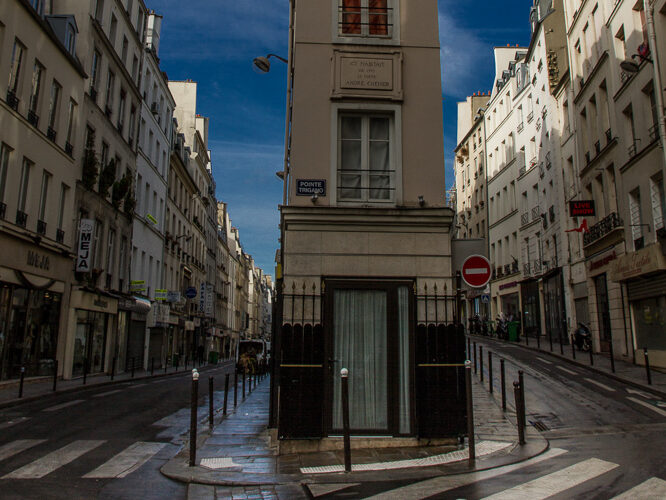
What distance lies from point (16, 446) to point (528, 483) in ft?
23.0

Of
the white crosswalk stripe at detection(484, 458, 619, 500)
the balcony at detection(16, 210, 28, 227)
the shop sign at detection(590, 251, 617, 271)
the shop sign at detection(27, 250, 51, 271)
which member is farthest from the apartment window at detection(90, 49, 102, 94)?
the white crosswalk stripe at detection(484, 458, 619, 500)

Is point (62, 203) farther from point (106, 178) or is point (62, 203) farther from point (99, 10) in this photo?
point (99, 10)

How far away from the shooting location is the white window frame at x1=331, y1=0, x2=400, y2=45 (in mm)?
9773

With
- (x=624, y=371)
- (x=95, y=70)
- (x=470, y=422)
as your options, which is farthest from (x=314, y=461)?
(x=95, y=70)

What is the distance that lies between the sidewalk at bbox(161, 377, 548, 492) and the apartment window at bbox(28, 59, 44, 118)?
1455 centimetres

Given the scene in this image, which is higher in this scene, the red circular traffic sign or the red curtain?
the red curtain

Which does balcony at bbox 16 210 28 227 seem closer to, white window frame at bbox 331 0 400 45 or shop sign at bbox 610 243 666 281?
white window frame at bbox 331 0 400 45

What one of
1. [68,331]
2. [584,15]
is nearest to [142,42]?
[68,331]

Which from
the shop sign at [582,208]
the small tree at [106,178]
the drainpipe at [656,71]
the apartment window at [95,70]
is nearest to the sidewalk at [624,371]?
the shop sign at [582,208]

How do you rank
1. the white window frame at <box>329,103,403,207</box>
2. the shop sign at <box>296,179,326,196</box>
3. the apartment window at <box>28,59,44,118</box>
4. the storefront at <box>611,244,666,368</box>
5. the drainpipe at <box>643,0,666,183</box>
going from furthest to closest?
the apartment window at <box>28,59,44,118</box> < the storefront at <box>611,244,666,368</box> < the drainpipe at <box>643,0,666,183</box> < the white window frame at <box>329,103,403,207</box> < the shop sign at <box>296,179,326,196</box>

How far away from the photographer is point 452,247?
8930 millimetres

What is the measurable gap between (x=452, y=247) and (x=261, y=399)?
29.6ft

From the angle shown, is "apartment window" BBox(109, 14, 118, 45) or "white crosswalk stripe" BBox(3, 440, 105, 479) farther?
"apartment window" BBox(109, 14, 118, 45)

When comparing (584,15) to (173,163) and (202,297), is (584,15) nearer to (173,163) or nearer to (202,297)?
(173,163)
